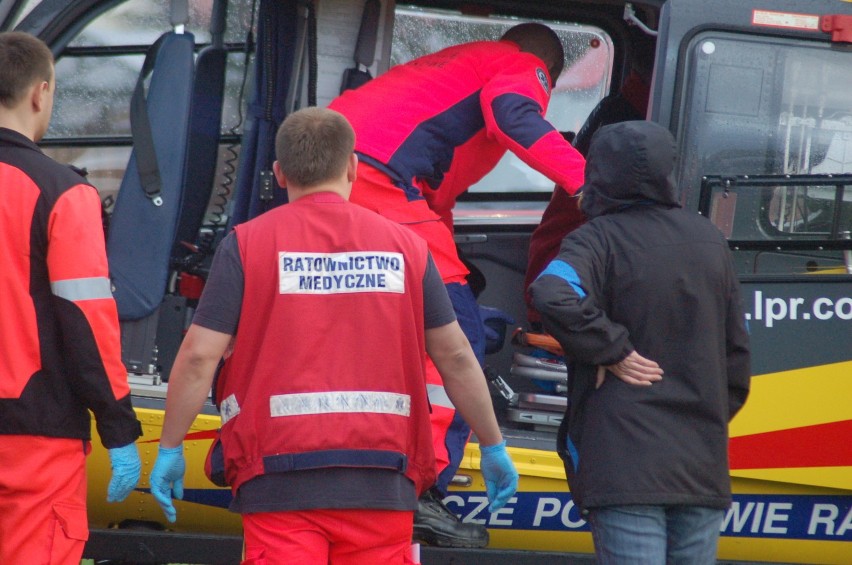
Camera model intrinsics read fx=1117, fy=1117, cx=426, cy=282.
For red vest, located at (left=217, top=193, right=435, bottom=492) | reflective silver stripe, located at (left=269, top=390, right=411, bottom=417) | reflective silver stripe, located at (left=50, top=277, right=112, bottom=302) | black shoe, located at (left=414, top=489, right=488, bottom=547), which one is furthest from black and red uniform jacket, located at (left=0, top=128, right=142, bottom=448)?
black shoe, located at (left=414, top=489, right=488, bottom=547)

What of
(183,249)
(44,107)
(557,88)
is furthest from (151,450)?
(557,88)

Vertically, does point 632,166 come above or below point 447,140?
above

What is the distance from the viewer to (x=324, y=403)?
2.49 meters

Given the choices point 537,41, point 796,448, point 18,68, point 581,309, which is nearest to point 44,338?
point 18,68

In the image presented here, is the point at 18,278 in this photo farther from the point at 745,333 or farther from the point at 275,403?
the point at 745,333

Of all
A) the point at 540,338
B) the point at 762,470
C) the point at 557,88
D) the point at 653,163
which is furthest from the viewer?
the point at 557,88

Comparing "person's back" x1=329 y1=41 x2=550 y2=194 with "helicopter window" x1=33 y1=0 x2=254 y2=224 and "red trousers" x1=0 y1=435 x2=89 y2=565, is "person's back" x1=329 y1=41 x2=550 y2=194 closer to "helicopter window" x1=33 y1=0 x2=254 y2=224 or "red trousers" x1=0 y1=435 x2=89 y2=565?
"helicopter window" x1=33 y1=0 x2=254 y2=224

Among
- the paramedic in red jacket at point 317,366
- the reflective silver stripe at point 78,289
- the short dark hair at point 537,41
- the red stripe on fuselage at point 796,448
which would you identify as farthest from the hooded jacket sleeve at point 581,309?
the short dark hair at point 537,41

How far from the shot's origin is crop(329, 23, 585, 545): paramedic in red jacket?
3.60 metres

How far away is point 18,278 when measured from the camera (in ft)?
8.93

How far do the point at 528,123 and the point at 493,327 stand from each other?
3.12 feet

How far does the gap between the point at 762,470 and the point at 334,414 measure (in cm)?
174

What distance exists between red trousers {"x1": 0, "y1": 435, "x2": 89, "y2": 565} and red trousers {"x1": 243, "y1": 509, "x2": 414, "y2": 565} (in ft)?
1.62

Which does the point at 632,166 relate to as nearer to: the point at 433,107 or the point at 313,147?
the point at 313,147
